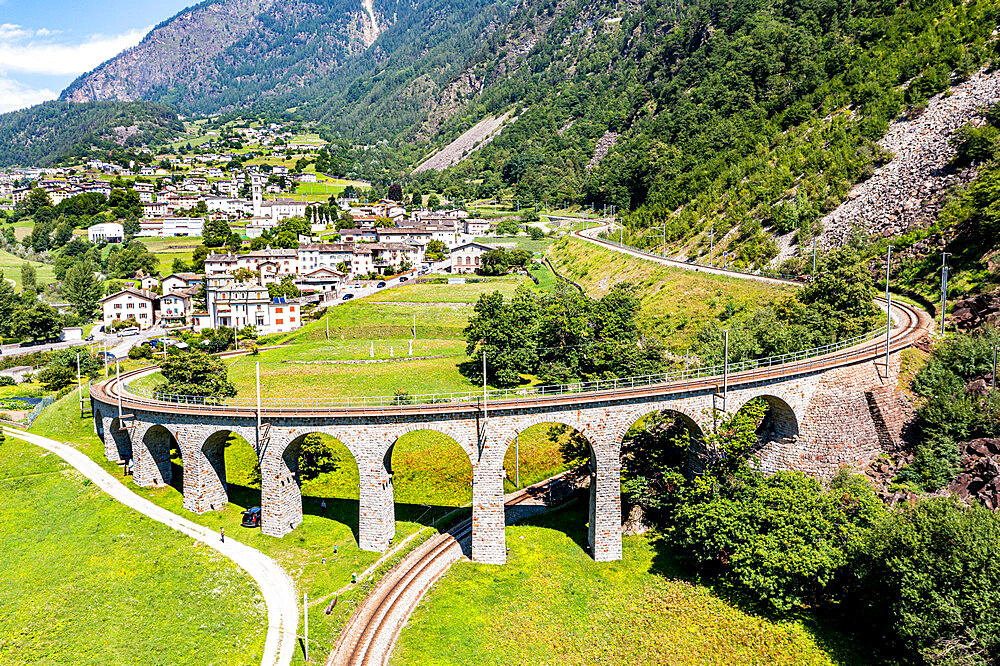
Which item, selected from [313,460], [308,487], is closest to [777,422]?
[313,460]

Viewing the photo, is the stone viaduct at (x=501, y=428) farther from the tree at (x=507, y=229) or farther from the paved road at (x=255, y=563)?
the tree at (x=507, y=229)

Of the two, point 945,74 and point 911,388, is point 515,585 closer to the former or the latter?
point 911,388

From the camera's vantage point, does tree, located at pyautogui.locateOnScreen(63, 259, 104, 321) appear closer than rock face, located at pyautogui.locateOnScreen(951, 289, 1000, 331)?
No

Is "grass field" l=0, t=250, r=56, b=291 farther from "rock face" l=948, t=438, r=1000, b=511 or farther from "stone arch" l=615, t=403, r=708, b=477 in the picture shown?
"rock face" l=948, t=438, r=1000, b=511

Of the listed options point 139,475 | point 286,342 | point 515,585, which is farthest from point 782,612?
point 286,342

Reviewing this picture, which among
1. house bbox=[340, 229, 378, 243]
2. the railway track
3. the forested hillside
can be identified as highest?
the forested hillside

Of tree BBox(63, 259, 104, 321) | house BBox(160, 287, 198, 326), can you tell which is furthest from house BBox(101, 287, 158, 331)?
tree BBox(63, 259, 104, 321)

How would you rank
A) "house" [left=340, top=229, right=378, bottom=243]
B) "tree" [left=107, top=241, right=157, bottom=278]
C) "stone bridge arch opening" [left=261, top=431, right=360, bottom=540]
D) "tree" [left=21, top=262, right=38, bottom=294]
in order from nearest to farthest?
"stone bridge arch opening" [left=261, top=431, right=360, bottom=540] → "tree" [left=21, top=262, right=38, bottom=294] → "tree" [left=107, top=241, right=157, bottom=278] → "house" [left=340, top=229, right=378, bottom=243]
